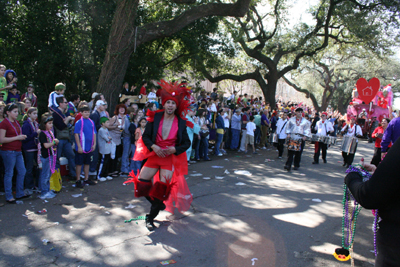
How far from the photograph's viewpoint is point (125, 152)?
8320mm

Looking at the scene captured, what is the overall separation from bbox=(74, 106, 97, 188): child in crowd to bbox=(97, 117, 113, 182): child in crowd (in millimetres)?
596

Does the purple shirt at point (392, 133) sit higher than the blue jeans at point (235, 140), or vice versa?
the purple shirt at point (392, 133)

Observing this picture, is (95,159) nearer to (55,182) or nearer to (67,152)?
(67,152)

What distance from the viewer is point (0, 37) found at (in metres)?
11.2

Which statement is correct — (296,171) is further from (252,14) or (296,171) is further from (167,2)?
(252,14)

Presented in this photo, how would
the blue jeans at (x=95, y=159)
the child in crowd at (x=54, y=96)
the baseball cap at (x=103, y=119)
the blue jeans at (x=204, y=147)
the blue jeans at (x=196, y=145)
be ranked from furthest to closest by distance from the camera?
the blue jeans at (x=204, y=147), the blue jeans at (x=196, y=145), the baseball cap at (x=103, y=119), the blue jeans at (x=95, y=159), the child in crowd at (x=54, y=96)

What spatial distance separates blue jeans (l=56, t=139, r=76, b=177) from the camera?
6.84m

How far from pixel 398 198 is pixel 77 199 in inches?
222

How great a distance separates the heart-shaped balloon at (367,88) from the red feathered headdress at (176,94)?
17.5 meters

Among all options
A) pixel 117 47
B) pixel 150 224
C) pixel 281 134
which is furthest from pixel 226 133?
pixel 150 224

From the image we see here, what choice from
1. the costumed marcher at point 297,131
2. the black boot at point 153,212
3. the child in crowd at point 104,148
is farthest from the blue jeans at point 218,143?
the black boot at point 153,212

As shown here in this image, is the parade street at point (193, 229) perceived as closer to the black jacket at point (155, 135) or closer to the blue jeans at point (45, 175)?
the blue jeans at point (45, 175)

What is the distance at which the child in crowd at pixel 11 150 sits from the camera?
5.65 meters

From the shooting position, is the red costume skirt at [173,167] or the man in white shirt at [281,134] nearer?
the red costume skirt at [173,167]
